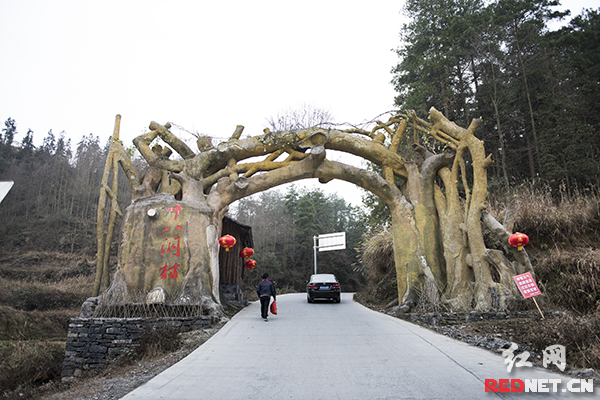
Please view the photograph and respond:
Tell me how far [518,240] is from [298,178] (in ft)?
21.4

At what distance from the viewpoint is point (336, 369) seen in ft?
15.5

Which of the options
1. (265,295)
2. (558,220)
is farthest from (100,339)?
(558,220)

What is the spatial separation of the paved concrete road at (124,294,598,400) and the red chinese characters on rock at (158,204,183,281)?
2906mm

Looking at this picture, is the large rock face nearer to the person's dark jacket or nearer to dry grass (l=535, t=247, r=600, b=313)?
the person's dark jacket

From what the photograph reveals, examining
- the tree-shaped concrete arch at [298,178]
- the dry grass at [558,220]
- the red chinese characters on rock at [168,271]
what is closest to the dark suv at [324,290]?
the tree-shaped concrete arch at [298,178]

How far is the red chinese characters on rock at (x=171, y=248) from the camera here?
9.45 meters

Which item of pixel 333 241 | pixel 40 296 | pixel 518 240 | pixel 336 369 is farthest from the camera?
pixel 333 241

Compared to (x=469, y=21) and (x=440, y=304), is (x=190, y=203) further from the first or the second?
(x=469, y=21)

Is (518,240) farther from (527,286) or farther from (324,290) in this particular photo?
(324,290)

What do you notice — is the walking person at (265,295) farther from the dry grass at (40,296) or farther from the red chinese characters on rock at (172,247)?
the dry grass at (40,296)

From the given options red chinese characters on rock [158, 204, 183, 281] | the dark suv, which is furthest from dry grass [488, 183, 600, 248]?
red chinese characters on rock [158, 204, 183, 281]

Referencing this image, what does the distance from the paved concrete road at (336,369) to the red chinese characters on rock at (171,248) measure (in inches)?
114

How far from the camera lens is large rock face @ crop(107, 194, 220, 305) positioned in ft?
30.2

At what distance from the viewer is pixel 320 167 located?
1137 centimetres
